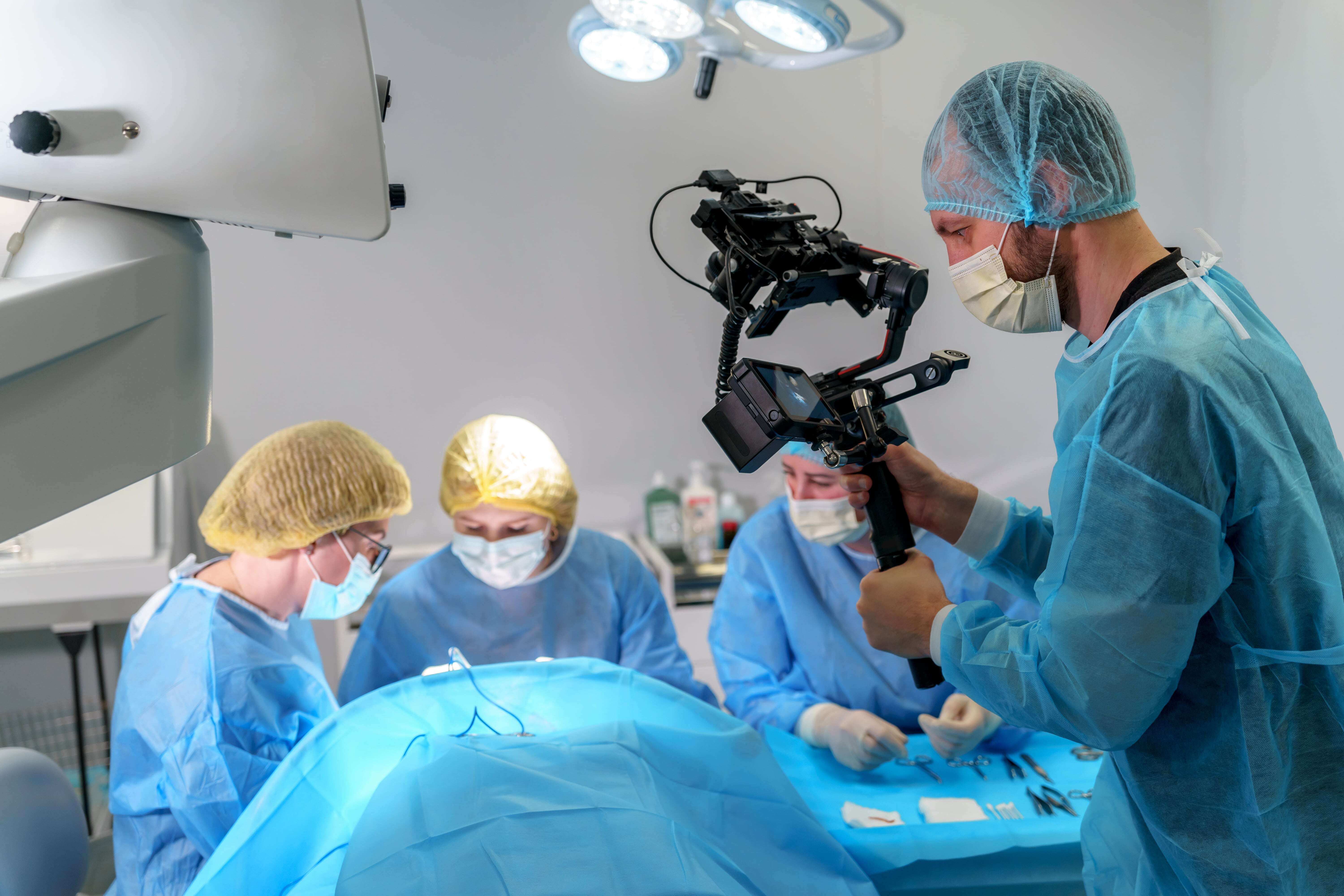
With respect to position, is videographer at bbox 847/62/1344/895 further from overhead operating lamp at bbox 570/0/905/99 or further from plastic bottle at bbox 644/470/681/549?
plastic bottle at bbox 644/470/681/549

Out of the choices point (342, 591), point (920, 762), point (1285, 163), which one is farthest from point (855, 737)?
point (1285, 163)

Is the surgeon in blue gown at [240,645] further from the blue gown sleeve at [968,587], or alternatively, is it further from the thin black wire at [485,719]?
the blue gown sleeve at [968,587]

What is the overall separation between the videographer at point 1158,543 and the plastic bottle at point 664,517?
2.11 meters

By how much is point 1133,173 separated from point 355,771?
1304mm

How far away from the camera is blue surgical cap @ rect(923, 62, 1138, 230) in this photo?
1073 millimetres

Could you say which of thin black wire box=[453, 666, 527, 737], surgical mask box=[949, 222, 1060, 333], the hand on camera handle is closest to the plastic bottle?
thin black wire box=[453, 666, 527, 737]

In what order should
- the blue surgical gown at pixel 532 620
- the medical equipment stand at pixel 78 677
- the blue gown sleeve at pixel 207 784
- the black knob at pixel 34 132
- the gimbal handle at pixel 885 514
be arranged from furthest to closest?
the medical equipment stand at pixel 78 677 < the blue surgical gown at pixel 532 620 < the blue gown sleeve at pixel 207 784 < the gimbal handle at pixel 885 514 < the black knob at pixel 34 132

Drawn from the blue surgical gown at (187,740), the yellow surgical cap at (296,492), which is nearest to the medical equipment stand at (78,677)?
the yellow surgical cap at (296,492)

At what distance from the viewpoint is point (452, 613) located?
2242 mm

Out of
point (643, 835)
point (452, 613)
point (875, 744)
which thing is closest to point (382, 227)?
point (643, 835)

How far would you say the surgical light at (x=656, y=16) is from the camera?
5.14 ft

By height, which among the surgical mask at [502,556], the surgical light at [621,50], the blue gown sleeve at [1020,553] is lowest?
the surgical mask at [502,556]

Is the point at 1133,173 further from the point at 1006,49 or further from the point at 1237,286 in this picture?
the point at 1006,49

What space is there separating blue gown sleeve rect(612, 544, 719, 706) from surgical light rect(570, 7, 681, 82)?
46.4 inches
